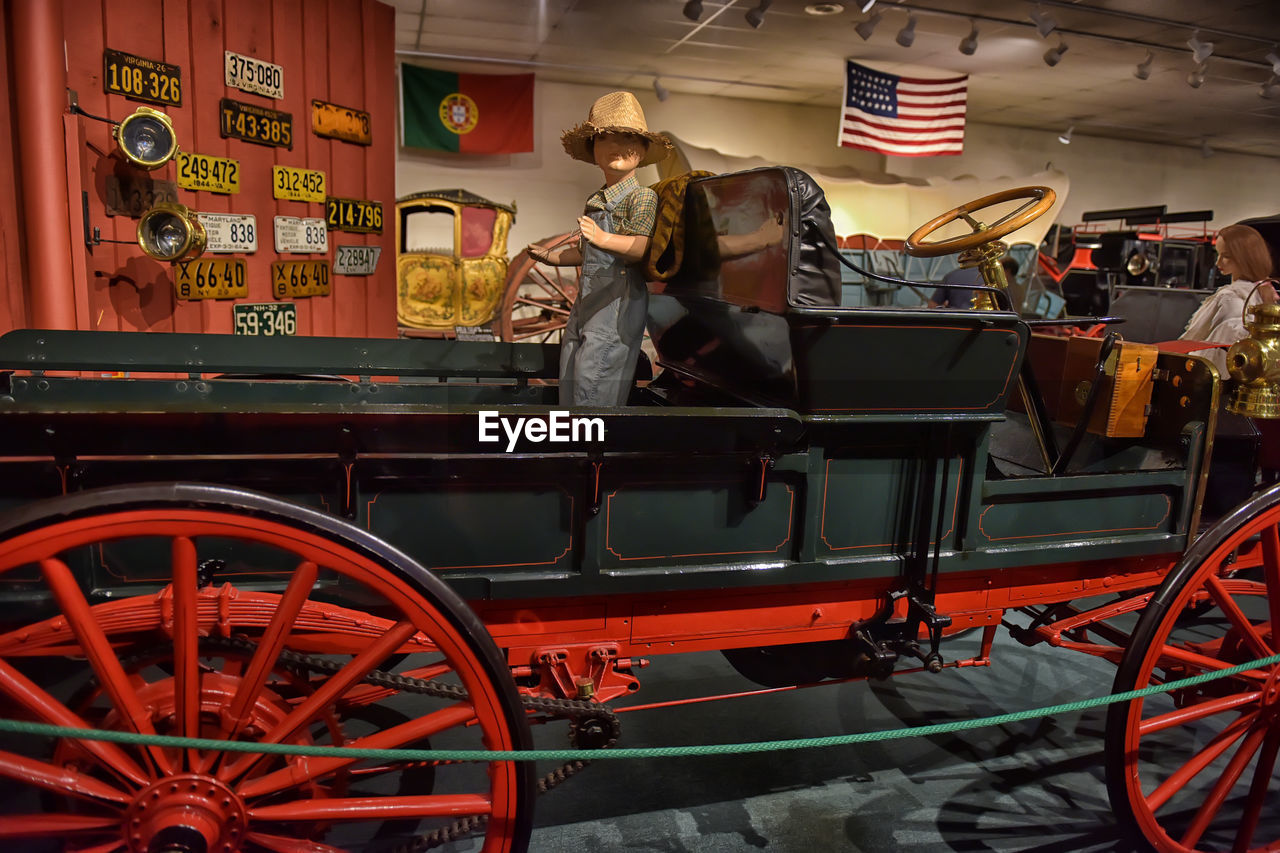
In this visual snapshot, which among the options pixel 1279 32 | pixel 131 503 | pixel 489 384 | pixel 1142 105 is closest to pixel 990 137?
pixel 1142 105

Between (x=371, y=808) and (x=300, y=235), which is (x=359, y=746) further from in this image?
(x=300, y=235)

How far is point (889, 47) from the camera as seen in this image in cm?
Answer: 702

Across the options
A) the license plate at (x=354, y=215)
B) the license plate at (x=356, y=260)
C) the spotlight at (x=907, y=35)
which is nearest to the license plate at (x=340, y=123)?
the license plate at (x=354, y=215)

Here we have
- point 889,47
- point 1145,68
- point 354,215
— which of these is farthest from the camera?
point 889,47

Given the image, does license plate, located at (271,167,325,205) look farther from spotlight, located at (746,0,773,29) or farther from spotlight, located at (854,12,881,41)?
spotlight, located at (854,12,881,41)

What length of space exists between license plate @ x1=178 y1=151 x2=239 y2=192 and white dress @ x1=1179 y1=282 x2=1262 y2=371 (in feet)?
14.0

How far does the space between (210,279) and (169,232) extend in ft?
1.47

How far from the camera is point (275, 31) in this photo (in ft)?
13.8

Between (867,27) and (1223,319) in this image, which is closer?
(1223,319)

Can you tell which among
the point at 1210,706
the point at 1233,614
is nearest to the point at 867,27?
the point at 1233,614

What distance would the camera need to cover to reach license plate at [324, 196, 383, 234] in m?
4.63

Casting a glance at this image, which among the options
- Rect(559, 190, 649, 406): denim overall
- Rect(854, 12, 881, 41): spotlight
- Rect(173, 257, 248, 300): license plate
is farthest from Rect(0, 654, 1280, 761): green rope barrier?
Rect(854, 12, 881, 41): spotlight

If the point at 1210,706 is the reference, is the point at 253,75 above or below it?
above

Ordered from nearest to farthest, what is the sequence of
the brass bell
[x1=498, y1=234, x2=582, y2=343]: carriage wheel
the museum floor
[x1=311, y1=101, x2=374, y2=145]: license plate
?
the museum floor, the brass bell, [x1=311, y1=101, x2=374, y2=145]: license plate, [x1=498, y1=234, x2=582, y2=343]: carriage wheel
